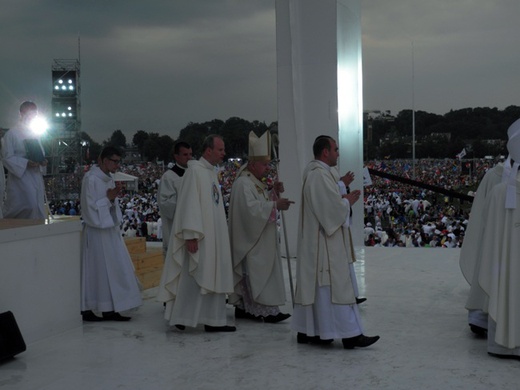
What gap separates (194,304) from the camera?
21.3 ft

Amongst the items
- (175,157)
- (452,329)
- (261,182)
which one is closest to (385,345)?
(452,329)

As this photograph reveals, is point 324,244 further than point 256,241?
No

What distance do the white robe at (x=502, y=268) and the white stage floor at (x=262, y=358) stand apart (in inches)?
10.7

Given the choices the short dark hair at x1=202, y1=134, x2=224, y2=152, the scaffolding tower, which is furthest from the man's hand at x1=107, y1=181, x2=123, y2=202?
the scaffolding tower

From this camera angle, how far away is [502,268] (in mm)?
5316

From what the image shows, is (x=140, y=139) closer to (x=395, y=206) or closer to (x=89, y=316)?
(x=89, y=316)

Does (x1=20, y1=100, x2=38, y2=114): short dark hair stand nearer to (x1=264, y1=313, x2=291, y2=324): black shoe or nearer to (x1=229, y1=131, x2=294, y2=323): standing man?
(x1=229, y1=131, x2=294, y2=323): standing man

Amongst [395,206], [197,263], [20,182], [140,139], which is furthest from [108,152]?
[395,206]

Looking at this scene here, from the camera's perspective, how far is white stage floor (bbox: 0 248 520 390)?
494cm

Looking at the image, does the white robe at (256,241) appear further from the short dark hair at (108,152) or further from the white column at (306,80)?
the white column at (306,80)

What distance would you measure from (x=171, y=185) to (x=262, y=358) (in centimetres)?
265

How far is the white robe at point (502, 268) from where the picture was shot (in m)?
5.23

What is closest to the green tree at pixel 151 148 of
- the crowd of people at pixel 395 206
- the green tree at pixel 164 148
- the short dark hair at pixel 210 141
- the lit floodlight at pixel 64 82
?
the green tree at pixel 164 148

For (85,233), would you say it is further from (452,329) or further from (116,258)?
(452,329)
